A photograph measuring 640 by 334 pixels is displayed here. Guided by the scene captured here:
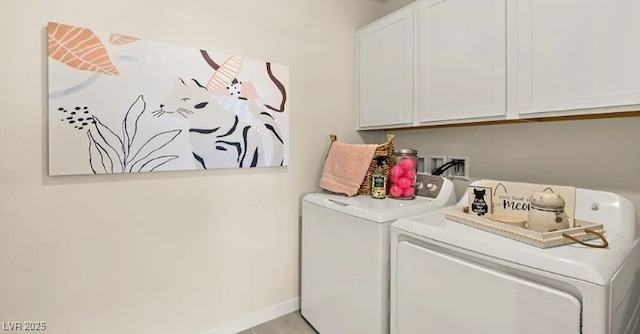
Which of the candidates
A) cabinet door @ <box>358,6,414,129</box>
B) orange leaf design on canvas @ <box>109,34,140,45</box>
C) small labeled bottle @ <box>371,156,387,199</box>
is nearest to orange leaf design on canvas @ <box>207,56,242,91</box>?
orange leaf design on canvas @ <box>109,34,140,45</box>

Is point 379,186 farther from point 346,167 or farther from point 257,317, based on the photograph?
point 257,317

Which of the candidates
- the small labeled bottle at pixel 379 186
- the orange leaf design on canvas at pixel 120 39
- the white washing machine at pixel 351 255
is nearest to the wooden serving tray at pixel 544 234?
the white washing machine at pixel 351 255

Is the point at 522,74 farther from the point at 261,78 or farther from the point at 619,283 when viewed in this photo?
the point at 261,78

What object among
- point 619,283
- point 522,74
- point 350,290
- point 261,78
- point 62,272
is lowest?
point 350,290

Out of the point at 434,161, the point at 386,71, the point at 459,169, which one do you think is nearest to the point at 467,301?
the point at 459,169

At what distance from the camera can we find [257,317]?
201 centimetres

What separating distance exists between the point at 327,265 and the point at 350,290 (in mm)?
230

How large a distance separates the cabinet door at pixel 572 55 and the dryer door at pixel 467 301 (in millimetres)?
795

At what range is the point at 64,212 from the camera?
4.73 feet

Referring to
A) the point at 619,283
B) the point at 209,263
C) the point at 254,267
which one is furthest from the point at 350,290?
the point at 619,283

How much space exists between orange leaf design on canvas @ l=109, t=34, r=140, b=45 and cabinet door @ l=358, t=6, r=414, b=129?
1449 mm

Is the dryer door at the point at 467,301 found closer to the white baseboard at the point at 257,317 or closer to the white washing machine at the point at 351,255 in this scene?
the white washing machine at the point at 351,255

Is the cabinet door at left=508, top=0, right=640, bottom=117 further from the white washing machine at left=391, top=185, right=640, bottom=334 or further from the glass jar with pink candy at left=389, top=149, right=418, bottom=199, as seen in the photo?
the glass jar with pink candy at left=389, top=149, right=418, bottom=199

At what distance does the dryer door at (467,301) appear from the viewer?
93 centimetres
